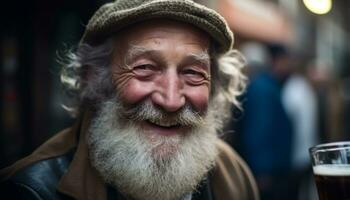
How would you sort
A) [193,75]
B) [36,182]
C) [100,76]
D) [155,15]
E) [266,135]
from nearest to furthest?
[36,182], [155,15], [193,75], [100,76], [266,135]

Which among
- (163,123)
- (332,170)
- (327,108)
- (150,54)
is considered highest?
(150,54)

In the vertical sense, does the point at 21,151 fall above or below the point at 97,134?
below

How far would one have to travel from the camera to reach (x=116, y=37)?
2.76m

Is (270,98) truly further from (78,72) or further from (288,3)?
(288,3)

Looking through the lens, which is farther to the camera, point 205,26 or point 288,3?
point 288,3

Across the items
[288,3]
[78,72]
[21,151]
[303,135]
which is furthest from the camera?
[288,3]

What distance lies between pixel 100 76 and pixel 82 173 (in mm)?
527

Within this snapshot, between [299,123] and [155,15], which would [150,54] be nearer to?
[155,15]

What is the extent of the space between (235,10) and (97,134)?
4934 mm

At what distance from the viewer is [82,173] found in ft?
8.50

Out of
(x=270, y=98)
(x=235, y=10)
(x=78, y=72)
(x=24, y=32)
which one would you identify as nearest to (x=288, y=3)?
(x=235, y=10)

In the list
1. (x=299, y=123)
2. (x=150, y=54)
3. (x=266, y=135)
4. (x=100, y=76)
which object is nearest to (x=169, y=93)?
(x=150, y=54)

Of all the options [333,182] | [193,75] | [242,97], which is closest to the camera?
[333,182]

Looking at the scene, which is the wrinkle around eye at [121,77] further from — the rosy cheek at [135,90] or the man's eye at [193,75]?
the man's eye at [193,75]
